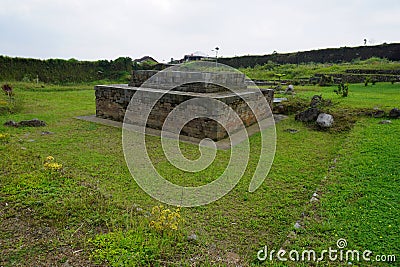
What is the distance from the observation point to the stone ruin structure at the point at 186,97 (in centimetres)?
699

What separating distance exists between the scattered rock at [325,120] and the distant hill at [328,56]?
21.4m

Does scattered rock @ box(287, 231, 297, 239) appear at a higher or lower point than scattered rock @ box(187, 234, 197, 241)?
higher

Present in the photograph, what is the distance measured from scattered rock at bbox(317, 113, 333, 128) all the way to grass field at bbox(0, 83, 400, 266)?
1522 millimetres

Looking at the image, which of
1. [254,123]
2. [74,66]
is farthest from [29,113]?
[74,66]

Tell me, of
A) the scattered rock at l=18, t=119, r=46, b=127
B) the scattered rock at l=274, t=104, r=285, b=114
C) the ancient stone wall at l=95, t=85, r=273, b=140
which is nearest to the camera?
the ancient stone wall at l=95, t=85, r=273, b=140

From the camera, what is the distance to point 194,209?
12.1 feet

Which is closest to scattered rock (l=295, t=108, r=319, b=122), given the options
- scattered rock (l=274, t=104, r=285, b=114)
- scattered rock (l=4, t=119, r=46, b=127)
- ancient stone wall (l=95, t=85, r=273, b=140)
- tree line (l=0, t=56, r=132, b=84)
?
ancient stone wall (l=95, t=85, r=273, b=140)

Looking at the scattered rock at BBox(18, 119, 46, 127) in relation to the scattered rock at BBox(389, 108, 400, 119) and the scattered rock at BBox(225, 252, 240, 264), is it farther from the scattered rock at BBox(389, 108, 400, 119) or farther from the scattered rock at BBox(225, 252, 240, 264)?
the scattered rock at BBox(389, 108, 400, 119)

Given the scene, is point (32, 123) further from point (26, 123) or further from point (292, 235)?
point (292, 235)

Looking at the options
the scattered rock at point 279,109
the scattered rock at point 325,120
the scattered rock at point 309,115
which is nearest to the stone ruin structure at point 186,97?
the scattered rock at point 279,109

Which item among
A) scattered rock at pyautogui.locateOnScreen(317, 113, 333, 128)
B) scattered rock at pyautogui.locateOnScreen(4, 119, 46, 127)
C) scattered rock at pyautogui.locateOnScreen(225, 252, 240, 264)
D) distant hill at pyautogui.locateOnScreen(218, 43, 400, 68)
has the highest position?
distant hill at pyautogui.locateOnScreen(218, 43, 400, 68)

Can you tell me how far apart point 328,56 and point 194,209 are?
2964 centimetres

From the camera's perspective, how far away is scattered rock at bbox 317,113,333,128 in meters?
7.72

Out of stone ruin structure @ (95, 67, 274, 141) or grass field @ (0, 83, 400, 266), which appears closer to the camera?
grass field @ (0, 83, 400, 266)
